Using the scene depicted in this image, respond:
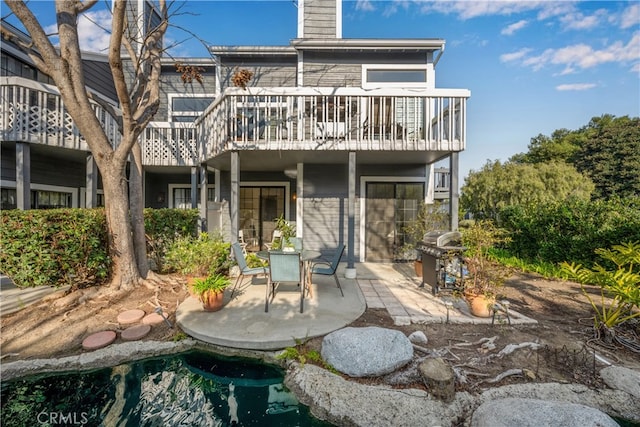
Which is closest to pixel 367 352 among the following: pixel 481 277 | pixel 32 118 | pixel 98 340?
pixel 481 277

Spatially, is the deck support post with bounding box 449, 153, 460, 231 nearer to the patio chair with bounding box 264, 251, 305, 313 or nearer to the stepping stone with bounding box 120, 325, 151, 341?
the patio chair with bounding box 264, 251, 305, 313

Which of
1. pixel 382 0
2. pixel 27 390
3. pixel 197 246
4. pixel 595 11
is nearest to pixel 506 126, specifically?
pixel 595 11

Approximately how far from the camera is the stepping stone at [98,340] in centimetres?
296

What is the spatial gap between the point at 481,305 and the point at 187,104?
9.65 m

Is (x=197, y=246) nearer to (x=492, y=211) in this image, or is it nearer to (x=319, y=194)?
(x=319, y=194)

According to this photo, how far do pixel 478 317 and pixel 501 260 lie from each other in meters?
4.12

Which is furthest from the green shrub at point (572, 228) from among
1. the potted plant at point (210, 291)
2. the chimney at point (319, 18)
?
the chimney at point (319, 18)

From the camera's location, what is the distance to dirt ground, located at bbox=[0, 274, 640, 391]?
8.27 feet

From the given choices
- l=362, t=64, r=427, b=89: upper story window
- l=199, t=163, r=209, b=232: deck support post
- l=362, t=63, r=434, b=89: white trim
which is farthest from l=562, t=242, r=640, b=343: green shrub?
l=199, t=163, r=209, b=232: deck support post

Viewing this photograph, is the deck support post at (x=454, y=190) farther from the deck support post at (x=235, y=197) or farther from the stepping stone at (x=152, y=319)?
the stepping stone at (x=152, y=319)

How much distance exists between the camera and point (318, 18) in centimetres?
774

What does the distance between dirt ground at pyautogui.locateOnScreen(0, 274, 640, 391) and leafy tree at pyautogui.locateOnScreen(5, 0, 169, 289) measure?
731mm

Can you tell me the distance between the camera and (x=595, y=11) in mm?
6934

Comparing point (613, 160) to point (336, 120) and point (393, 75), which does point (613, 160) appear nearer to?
point (393, 75)
